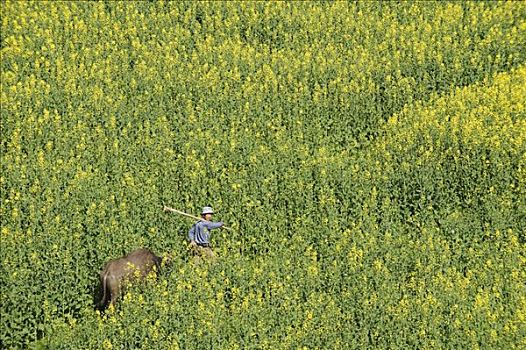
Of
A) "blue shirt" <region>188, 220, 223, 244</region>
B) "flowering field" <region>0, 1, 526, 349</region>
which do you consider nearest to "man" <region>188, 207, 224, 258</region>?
"blue shirt" <region>188, 220, 223, 244</region>

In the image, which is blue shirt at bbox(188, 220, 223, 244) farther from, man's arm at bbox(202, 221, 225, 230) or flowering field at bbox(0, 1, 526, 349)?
flowering field at bbox(0, 1, 526, 349)

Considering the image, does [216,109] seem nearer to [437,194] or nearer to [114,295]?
[437,194]

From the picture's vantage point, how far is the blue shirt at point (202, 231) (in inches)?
763

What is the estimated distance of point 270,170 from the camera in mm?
21859

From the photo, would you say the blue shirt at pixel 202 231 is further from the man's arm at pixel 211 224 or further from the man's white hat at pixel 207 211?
the man's white hat at pixel 207 211

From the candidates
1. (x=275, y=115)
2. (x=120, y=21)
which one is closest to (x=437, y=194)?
(x=275, y=115)

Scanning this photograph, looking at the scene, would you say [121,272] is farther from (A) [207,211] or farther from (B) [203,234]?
(A) [207,211]

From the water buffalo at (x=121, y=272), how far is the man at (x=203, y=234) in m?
1.02

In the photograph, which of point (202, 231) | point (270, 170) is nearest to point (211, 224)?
point (202, 231)

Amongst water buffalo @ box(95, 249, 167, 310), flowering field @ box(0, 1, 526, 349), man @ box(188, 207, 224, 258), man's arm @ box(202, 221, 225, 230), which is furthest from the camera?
man's arm @ box(202, 221, 225, 230)

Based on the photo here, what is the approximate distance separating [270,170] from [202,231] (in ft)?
9.78

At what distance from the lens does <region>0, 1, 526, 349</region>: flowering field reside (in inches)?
680

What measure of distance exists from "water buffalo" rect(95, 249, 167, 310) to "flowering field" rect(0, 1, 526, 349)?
0.41m

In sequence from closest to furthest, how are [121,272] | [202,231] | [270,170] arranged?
[121,272] → [202,231] → [270,170]
